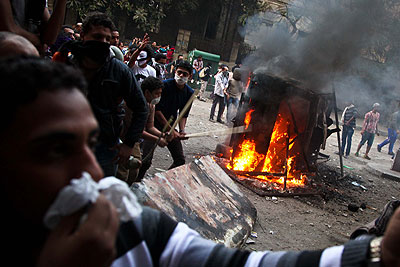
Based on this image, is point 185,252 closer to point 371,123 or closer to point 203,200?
point 203,200

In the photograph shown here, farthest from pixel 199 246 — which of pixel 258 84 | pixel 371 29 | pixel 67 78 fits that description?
pixel 371 29

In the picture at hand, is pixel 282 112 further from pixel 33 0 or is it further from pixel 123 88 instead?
pixel 33 0

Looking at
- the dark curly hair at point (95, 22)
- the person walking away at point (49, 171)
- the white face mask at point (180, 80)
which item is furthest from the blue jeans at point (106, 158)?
the white face mask at point (180, 80)

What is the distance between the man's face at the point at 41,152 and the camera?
0.81 meters

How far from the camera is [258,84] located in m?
6.90

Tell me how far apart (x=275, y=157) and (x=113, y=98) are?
17.2 ft

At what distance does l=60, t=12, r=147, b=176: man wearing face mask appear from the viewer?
110 inches

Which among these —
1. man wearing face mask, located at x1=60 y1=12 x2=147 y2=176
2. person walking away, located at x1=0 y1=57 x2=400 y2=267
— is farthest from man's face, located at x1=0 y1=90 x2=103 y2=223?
man wearing face mask, located at x1=60 y1=12 x2=147 y2=176

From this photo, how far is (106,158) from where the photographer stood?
314cm

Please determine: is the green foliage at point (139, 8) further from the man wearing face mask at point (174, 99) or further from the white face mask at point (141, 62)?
the man wearing face mask at point (174, 99)

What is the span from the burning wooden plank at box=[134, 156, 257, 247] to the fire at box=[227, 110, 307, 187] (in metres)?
2.48

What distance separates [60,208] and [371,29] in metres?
10.6

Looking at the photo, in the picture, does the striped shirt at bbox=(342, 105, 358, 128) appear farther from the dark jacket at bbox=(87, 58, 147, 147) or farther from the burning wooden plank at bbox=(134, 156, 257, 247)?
the dark jacket at bbox=(87, 58, 147, 147)

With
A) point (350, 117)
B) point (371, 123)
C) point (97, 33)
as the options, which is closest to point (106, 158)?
point (97, 33)
